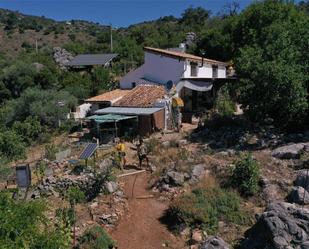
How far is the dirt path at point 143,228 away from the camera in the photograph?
17.2 metres

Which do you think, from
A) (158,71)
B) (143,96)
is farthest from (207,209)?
(158,71)

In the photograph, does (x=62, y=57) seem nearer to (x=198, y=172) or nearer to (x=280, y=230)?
(x=198, y=172)

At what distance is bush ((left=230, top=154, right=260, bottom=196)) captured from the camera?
758 inches

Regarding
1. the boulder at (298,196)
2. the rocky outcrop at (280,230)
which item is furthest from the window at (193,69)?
the rocky outcrop at (280,230)

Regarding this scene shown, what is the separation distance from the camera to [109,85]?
41.7 meters

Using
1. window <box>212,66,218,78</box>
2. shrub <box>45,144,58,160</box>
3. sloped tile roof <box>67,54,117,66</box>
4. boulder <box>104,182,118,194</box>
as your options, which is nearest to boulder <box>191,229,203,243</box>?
boulder <box>104,182,118,194</box>

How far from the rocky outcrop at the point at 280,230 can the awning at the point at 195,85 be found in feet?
52.4

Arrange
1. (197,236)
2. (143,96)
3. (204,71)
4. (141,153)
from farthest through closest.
Result: 1. (204,71)
2. (143,96)
3. (141,153)
4. (197,236)

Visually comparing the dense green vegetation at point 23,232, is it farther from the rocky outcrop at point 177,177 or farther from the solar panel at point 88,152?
the solar panel at point 88,152

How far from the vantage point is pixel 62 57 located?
58406mm

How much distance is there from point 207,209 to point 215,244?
251cm

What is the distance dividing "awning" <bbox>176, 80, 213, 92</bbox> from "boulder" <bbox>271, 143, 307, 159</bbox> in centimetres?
1010

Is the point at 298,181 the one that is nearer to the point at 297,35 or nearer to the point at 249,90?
the point at 249,90

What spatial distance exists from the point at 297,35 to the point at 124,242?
53.9 feet
